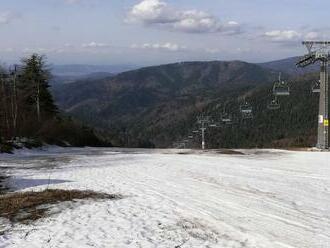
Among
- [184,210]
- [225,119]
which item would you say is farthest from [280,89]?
[184,210]

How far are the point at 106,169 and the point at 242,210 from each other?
454 inches

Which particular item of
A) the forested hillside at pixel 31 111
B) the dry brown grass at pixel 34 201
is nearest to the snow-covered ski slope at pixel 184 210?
the dry brown grass at pixel 34 201

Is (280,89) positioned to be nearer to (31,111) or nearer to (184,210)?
(31,111)

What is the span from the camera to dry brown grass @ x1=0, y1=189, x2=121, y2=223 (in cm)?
1277

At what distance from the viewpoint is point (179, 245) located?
10.5 m

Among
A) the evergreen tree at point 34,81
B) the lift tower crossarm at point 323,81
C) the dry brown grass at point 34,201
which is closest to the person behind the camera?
the dry brown grass at point 34,201

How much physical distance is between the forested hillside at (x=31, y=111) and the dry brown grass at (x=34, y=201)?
82.5 ft

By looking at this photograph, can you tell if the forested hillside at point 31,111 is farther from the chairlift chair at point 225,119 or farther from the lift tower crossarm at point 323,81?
the lift tower crossarm at point 323,81

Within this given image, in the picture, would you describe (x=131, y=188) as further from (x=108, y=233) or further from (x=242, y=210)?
(x=108, y=233)

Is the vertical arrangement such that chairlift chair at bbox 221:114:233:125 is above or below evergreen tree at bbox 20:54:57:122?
below

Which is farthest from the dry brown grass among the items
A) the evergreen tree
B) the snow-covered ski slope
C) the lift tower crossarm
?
the evergreen tree

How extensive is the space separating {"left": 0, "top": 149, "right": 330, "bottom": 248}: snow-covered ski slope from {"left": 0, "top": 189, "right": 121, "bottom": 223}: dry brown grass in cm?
48

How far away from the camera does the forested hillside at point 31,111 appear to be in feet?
165

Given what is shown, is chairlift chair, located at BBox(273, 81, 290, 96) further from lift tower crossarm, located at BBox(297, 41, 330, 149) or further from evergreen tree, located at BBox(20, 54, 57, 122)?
evergreen tree, located at BBox(20, 54, 57, 122)
